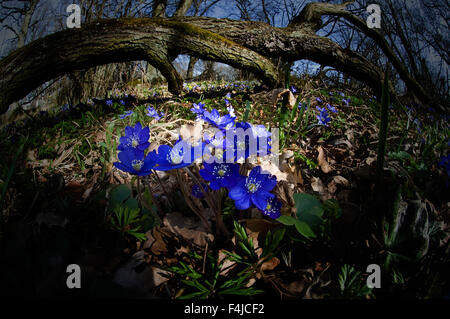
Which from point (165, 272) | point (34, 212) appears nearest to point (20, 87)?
point (34, 212)

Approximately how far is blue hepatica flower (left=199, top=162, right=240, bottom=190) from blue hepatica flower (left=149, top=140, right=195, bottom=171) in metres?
0.06

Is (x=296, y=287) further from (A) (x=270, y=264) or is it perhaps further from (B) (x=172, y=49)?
(B) (x=172, y=49)

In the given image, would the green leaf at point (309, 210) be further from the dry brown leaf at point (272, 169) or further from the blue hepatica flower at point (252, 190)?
the dry brown leaf at point (272, 169)

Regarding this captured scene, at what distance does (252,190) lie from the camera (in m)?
0.72

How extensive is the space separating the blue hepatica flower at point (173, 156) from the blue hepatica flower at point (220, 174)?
0.06m

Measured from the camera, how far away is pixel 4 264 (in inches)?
22.8

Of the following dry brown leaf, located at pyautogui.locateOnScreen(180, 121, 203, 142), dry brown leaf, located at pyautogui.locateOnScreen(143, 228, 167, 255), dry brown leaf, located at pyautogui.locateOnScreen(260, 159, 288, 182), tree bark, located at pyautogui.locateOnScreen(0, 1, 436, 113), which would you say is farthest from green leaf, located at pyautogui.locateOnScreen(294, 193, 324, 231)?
tree bark, located at pyautogui.locateOnScreen(0, 1, 436, 113)

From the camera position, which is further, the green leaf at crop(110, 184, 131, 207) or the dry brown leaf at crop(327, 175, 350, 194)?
the dry brown leaf at crop(327, 175, 350, 194)

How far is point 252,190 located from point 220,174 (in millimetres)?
119

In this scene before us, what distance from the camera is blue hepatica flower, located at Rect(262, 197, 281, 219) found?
73cm

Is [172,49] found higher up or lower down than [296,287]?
higher up

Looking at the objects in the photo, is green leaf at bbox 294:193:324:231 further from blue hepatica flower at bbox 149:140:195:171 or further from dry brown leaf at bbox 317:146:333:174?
dry brown leaf at bbox 317:146:333:174

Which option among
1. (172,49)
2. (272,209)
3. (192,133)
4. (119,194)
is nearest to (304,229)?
(272,209)

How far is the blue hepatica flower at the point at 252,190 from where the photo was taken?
0.67 meters
